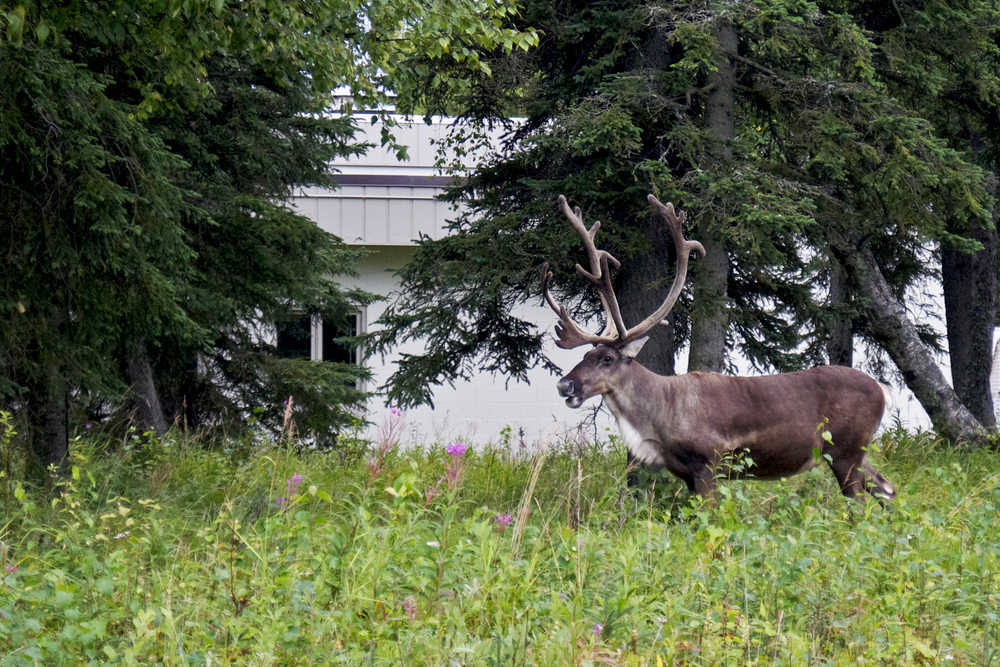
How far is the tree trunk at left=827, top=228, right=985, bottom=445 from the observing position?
10734 mm

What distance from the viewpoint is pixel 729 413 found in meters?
7.70

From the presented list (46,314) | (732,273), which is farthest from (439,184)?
(46,314)

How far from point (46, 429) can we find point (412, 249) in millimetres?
8586

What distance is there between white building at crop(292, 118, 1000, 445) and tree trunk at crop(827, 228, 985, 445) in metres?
3.46

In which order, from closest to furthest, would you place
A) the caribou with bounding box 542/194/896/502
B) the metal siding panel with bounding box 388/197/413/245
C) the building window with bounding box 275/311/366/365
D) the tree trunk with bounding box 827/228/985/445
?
1. the caribou with bounding box 542/194/896/502
2. the tree trunk with bounding box 827/228/985/445
3. the metal siding panel with bounding box 388/197/413/245
4. the building window with bounding box 275/311/366/365

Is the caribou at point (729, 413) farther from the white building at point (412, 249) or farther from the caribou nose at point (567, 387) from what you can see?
the white building at point (412, 249)

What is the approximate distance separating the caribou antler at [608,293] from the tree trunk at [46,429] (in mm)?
3540

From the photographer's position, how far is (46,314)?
7.44 m

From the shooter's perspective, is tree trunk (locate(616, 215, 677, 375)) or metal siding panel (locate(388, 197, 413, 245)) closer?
tree trunk (locate(616, 215, 677, 375))

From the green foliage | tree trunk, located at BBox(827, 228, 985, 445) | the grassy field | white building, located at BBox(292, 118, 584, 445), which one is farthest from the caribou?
white building, located at BBox(292, 118, 584, 445)

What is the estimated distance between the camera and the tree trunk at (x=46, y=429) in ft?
25.2

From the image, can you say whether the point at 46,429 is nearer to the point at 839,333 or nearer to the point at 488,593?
the point at 488,593

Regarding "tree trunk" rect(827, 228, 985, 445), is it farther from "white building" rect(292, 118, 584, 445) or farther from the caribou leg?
"white building" rect(292, 118, 584, 445)

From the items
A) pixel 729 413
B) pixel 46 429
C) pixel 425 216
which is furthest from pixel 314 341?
pixel 729 413
